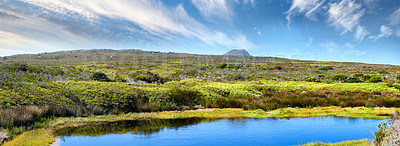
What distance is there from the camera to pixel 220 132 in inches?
424

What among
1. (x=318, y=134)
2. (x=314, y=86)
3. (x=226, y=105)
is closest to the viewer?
(x=318, y=134)

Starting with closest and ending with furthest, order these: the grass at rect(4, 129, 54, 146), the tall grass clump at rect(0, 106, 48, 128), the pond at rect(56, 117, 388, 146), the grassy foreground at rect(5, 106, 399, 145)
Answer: the grass at rect(4, 129, 54, 146)
the pond at rect(56, 117, 388, 146)
the tall grass clump at rect(0, 106, 48, 128)
the grassy foreground at rect(5, 106, 399, 145)

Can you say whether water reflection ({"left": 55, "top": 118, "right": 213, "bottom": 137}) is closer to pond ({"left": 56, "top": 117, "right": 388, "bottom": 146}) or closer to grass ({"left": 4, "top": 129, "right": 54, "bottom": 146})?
pond ({"left": 56, "top": 117, "right": 388, "bottom": 146})

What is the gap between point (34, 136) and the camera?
29.3ft

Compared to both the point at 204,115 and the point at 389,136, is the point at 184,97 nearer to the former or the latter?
the point at 204,115

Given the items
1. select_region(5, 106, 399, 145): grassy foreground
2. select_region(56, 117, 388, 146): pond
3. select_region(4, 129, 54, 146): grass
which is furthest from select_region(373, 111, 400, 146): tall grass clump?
select_region(4, 129, 54, 146): grass

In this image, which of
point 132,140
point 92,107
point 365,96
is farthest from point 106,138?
point 365,96

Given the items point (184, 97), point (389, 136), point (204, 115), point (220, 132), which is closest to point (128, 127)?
point (220, 132)

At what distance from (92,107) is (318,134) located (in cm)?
1238

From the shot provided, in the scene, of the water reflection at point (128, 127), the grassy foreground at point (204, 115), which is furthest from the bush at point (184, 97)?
the water reflection at point (128, 127)

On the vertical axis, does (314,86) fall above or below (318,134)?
above

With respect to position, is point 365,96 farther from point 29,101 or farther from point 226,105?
point 29,101

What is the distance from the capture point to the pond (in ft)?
30.6

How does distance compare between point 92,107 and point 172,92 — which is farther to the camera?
point 172,92
